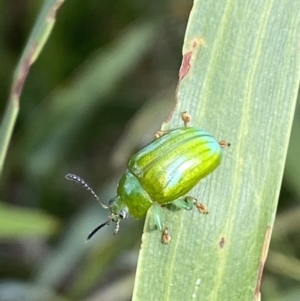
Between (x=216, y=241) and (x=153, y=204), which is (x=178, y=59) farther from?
(x=216, y=241)

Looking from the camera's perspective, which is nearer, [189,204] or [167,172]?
[189,204]

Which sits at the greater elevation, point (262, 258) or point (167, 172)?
point (167, 172)

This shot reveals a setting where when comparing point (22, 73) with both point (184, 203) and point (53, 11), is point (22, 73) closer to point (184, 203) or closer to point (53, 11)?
point (53, 11)

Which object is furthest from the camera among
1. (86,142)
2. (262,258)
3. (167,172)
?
(86,142)

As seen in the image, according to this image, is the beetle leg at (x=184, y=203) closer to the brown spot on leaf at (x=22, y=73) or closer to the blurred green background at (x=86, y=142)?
the brown spot on leaf at (x=22, y=73)

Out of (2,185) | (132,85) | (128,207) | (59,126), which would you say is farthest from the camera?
(132,85)

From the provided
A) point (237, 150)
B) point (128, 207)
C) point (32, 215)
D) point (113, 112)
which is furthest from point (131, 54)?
point (237, 150)

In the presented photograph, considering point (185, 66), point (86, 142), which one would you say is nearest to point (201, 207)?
point (185, 66)

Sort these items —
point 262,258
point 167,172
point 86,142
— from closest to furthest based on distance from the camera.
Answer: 1. point 262,258
2. point 167,172
3. point 86,142
